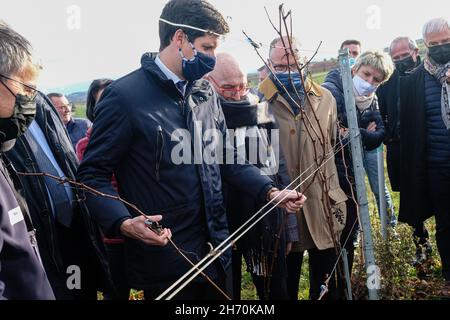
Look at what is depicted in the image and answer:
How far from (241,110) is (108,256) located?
1.16m

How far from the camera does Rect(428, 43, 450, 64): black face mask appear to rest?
151 inches

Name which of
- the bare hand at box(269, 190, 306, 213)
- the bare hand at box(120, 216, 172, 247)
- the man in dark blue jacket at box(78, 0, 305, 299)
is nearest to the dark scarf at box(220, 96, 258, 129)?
the man in dark blue jacket at box(78, 0, 305, 299)

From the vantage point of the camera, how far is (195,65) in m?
2.35

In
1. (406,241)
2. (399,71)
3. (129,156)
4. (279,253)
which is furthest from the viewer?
(399,71)

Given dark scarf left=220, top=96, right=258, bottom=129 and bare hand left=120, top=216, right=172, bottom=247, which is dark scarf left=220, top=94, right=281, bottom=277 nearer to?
dark scarf left=220, top=96, right=258, bottom=129

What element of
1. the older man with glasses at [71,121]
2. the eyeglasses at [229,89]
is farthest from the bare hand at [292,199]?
the older man with glasses at [71,121]

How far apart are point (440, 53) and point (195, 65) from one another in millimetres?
2429

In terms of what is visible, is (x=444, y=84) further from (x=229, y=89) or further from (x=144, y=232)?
(x=144, y=232)

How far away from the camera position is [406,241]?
135 inches

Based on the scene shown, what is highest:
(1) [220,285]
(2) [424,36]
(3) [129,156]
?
(2) [424,36]

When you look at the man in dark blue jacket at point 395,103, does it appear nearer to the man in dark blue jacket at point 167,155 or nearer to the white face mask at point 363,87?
the white face mask at point 363,87
